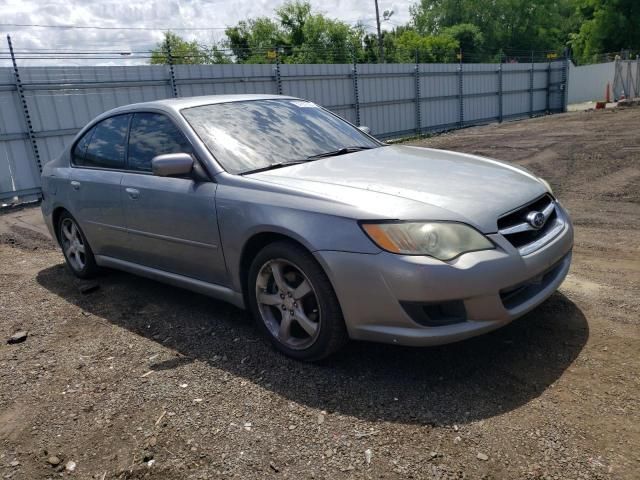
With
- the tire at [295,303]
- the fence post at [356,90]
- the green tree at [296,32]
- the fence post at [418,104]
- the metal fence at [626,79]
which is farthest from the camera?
the green tree at [296,32]

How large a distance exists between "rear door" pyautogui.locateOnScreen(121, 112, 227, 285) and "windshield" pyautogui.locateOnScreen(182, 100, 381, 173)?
0.21 m

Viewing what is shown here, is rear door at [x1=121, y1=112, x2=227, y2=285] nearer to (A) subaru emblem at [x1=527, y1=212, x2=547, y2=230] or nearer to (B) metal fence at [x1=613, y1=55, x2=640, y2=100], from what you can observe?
(A) subaru emblem at [x1=527, y1=212, x2=547, y2=230]

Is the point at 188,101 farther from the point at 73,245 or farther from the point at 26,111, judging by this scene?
the point at 26,111

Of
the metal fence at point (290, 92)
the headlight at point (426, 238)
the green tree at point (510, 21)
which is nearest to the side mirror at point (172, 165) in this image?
the headlight at point (426, 238)

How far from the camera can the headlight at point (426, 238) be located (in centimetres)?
A: 267

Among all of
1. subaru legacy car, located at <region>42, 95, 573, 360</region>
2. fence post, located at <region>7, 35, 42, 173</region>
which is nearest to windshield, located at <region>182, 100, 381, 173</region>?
subaru legacy car, located at <region>42, 95, 573, 360</region>

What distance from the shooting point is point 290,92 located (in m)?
14.9

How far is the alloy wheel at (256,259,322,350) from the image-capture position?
3.10 metres

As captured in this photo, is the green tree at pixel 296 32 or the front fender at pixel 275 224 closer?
the front fender at pixel 275 224

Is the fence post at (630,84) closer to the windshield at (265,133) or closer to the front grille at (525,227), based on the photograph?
the windshield at (265,133)

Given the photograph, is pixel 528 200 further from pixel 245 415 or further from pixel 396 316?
pixel 245 415

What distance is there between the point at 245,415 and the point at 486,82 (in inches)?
886

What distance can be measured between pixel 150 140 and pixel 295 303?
1889 mm

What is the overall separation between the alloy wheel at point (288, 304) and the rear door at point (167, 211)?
1.22 ft
